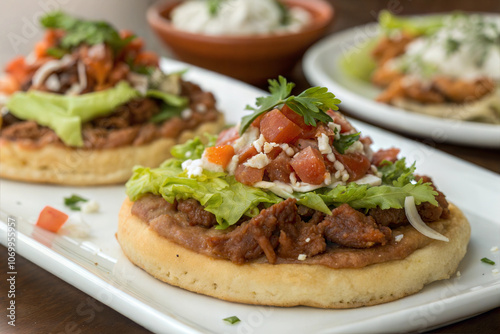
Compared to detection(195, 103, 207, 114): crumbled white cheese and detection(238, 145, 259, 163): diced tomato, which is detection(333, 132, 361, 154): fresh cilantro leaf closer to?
detection(238, 145, 259, 163): diced tomato

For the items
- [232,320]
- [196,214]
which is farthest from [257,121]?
[232,320]

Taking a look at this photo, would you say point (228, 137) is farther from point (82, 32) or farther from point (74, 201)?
point (82, 32)

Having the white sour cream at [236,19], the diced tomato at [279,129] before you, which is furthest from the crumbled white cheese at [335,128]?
the white sour cream at [236,19]

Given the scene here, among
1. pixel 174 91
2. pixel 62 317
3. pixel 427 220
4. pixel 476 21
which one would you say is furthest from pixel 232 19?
pixel 62 317

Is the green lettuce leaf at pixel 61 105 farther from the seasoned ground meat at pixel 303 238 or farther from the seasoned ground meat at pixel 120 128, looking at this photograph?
the seasoned ground meat at pixel 303 238

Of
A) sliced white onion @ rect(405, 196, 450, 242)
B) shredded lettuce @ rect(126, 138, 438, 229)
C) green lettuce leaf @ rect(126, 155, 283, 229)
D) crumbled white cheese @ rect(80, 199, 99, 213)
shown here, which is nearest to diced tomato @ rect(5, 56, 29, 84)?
crumbled white cheese @ rect(80, 199, 99, 213)

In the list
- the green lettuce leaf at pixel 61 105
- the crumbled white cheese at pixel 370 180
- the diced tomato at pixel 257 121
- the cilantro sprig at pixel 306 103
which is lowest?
the green lettuce leaf at pixel 61 105

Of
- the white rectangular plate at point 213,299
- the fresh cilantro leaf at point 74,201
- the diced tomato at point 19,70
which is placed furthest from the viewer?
the diced tomato at point 19,70
